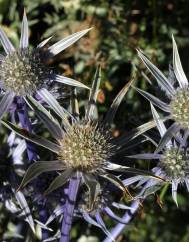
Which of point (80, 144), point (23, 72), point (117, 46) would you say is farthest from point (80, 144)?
point (117, 46)

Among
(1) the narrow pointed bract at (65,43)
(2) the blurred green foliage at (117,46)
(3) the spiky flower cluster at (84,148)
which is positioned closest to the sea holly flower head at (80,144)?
(3) the spiky flower cluster at (84,148)

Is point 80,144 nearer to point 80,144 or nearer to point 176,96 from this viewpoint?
point 80,144

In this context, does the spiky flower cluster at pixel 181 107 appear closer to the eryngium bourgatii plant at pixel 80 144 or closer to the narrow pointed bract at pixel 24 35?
the eryngium bourgatii plant at pixel 80 144

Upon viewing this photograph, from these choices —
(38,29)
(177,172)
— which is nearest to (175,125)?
(177,172)

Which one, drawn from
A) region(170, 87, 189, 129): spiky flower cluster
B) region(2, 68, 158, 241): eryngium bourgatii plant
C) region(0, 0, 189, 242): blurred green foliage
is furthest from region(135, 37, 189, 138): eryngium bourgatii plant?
region(0, 0, 189, 242): blurred green foliage

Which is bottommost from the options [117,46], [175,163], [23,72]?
[175,163]

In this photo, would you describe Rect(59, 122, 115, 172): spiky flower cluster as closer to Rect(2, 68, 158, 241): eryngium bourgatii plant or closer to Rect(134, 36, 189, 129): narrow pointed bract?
Rect(2, 68, 158, 241): eryngium bourgatii plant
